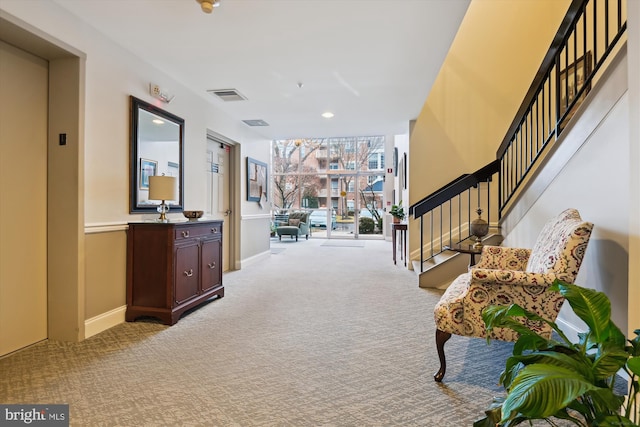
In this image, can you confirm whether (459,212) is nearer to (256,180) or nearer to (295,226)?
(256,180)

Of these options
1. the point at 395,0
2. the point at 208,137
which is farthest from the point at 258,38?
the point at 208,137

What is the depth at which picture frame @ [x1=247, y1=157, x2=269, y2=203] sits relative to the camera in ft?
19.2

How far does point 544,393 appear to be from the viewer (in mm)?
849

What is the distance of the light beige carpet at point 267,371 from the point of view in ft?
5.46

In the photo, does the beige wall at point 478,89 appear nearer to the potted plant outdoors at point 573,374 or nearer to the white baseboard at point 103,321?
the white baseboard at point 103,321

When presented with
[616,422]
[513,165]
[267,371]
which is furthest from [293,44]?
[513,165]

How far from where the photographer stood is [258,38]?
114 inches

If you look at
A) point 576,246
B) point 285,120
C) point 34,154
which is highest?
point 285,120

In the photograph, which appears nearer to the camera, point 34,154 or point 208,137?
point 34,154

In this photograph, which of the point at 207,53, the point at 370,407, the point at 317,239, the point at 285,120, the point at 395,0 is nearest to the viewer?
the point at 370,407

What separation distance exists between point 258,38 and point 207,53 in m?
0.61

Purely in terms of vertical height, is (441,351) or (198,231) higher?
(198,231)

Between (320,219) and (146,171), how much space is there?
8.05 meters

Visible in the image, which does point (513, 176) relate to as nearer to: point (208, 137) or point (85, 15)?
point (208, 137)
